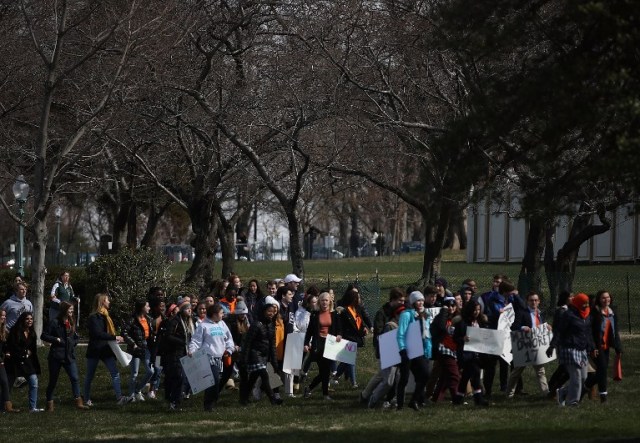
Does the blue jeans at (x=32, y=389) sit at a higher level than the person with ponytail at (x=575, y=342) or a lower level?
lower

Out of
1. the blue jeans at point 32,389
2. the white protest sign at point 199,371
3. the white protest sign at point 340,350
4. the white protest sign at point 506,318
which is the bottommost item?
the blue jeans at point 32,389

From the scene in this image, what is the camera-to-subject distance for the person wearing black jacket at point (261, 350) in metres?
18.0

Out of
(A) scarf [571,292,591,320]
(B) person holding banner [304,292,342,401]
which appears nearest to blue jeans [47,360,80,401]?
(B) person holding banner [304,292,342,401]

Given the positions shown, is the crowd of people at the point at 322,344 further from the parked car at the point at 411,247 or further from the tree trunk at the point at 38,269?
the parked car at the point at 411,247

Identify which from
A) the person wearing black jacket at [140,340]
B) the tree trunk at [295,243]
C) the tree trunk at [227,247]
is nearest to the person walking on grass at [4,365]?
the person wearing black jacket at [140,340]

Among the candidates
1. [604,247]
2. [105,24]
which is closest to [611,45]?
[105,24]

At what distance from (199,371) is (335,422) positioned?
8.23 feet

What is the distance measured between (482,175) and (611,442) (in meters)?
3.27

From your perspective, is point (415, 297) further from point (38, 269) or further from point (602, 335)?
point (38, 269)

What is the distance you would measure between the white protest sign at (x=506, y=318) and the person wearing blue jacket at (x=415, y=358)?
158 cm

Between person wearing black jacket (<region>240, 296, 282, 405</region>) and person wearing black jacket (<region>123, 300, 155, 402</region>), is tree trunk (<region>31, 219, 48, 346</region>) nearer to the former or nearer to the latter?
person wearing black jacket (<region>123, 300, 155, 402</region>)

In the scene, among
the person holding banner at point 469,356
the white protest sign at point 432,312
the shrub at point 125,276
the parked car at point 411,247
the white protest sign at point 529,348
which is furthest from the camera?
the parked car at point 411,247

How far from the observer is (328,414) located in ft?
56.3

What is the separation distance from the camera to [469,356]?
17.4 metres
